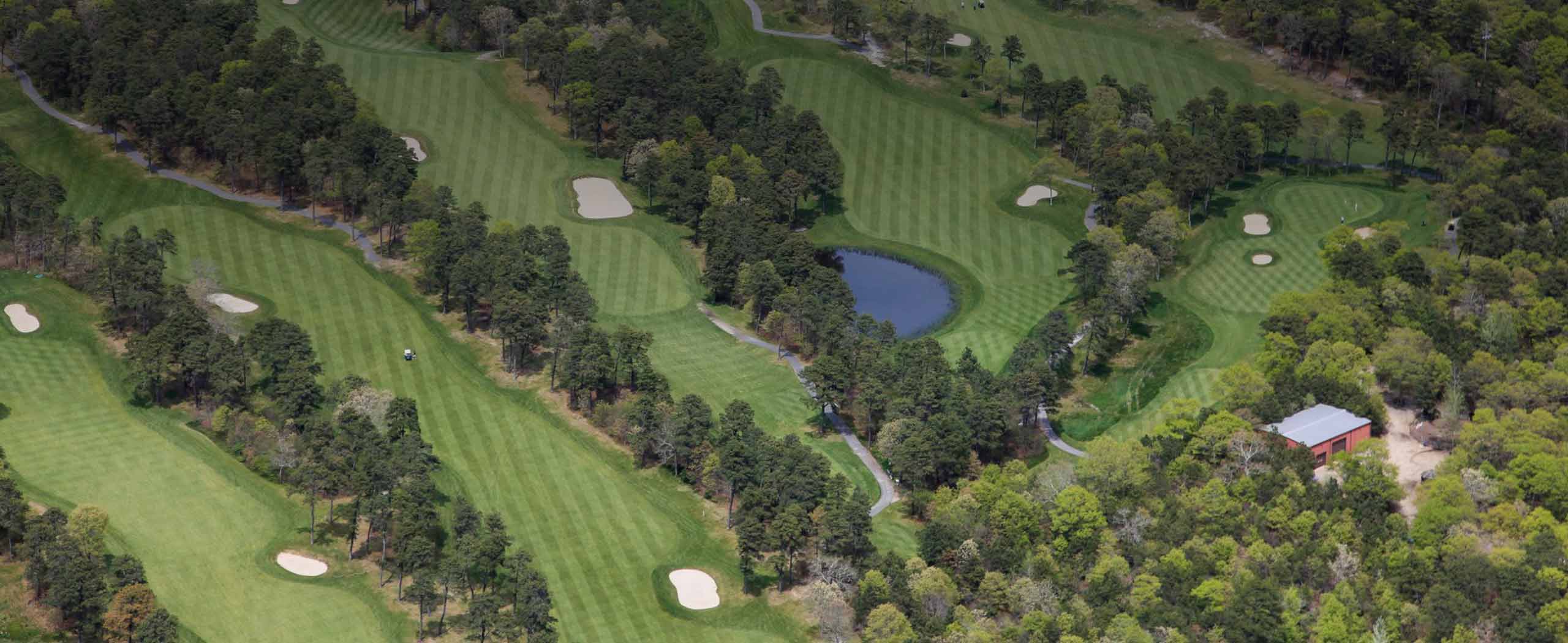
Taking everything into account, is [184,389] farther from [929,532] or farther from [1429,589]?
[1429,589]

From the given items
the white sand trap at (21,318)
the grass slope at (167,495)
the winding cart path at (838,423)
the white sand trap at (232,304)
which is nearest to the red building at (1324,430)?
the winding cart path at (838,423)

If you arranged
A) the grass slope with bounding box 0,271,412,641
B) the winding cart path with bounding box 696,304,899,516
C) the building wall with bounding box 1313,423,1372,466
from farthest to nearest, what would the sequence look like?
the winding cart path with bounding box 696,304,899,516 < the building wall with bounding box 1313,423,1372,466 < the grass slope with bounding box 0,271,412,641

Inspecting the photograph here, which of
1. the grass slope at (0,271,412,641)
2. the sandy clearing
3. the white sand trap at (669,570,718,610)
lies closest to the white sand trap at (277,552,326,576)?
the grass slope at (0,271,412,641)

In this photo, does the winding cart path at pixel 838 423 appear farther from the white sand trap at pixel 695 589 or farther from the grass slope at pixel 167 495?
the grass slope at pixel 167 495

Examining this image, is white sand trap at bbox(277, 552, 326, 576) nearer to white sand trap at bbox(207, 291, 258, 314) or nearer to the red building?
white sand trap at bbox(207, 291, 258, 314)

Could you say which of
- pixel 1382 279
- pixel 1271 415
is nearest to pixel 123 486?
pixel 1271 415

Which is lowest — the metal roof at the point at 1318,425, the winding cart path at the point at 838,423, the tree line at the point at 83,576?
the tree line at the point at 83,576
